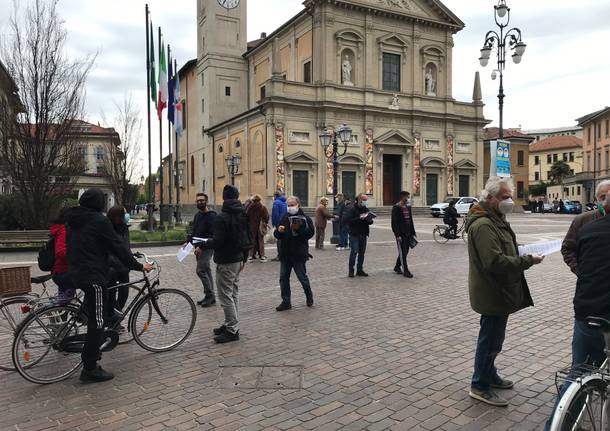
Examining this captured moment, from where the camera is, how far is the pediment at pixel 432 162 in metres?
43.7

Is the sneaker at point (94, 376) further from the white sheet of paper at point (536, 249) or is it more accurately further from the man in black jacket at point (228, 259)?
the white sheet of paper at point (536, 249)

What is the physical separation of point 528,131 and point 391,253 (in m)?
152

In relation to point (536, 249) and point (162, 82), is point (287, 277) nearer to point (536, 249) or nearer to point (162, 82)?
point (536, 249)

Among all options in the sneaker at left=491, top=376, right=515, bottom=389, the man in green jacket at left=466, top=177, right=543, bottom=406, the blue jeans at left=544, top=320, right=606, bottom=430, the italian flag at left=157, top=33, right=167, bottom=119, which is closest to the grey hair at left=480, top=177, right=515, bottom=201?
the man in green jacket at left=466, top=177, right=543, bottom=406

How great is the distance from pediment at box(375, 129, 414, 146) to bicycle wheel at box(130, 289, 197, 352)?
36.9 meters

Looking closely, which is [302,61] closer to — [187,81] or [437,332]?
[187,81]

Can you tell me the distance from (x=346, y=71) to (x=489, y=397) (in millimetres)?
40207

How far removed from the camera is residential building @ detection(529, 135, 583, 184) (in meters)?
99.1

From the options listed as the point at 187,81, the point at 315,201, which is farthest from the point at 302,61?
the point at 187,81

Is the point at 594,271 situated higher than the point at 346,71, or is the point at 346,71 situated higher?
the point at 346,71

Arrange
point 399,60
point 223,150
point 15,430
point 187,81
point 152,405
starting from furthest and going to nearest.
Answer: point 187,81, point 223,150, point 399,60, point 152,405, point 15,430

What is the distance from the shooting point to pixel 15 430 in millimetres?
Result: 3838

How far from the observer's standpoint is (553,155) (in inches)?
4075

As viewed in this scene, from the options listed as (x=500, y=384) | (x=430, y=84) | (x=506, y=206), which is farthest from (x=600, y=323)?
(x=430, y=84)
